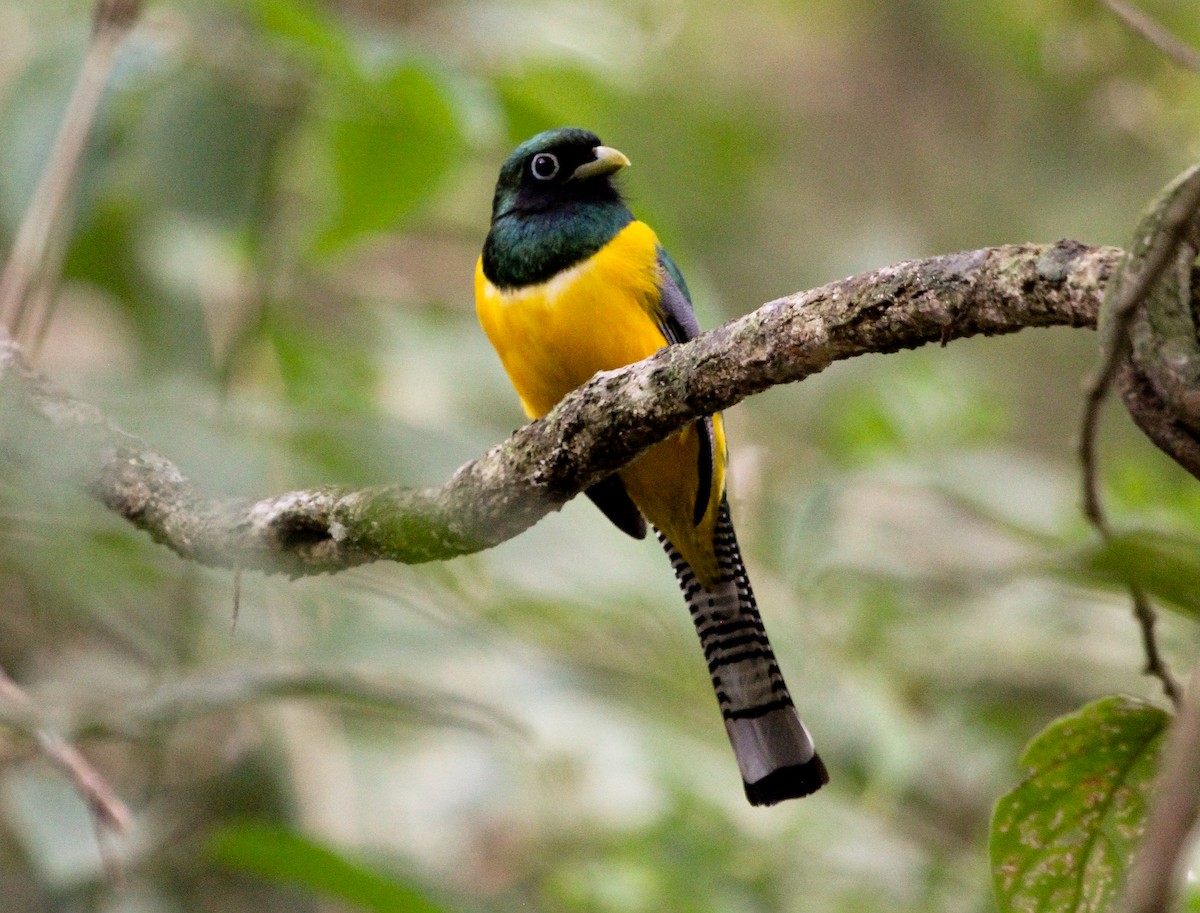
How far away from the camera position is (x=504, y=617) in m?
3.13

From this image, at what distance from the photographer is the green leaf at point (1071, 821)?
1838mm

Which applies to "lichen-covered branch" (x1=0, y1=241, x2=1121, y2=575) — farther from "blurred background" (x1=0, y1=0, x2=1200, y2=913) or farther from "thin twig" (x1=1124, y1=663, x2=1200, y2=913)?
"thin twig" (x1=1124, y1=663, x2=1200, y2=913)

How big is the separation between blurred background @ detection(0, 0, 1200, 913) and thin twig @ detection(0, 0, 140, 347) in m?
0.20

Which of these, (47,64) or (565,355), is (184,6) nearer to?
(47,64)

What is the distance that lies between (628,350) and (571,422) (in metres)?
1.09

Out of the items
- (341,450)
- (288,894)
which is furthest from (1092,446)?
(288,894)

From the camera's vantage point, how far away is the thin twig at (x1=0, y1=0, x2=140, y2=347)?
120 inches

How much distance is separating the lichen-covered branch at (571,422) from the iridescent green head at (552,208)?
3.78ft

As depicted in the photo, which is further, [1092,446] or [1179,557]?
[1092,446]

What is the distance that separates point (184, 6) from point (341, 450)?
6.62ft

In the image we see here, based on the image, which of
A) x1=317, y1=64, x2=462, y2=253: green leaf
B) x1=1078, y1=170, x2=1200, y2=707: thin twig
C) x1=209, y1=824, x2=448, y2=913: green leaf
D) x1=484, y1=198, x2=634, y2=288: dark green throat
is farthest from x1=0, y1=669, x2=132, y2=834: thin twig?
x1=1078, y1=170, x2=1200, y2=707: thin twig

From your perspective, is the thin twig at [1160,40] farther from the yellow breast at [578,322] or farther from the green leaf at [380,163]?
the green leaf at [380,163]

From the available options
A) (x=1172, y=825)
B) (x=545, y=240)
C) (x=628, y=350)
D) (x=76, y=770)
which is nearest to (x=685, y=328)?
(x=628, y=350)

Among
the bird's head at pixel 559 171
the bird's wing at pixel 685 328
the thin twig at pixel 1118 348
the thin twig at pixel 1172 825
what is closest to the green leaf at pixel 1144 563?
the thin twig at pixel 1118 348
